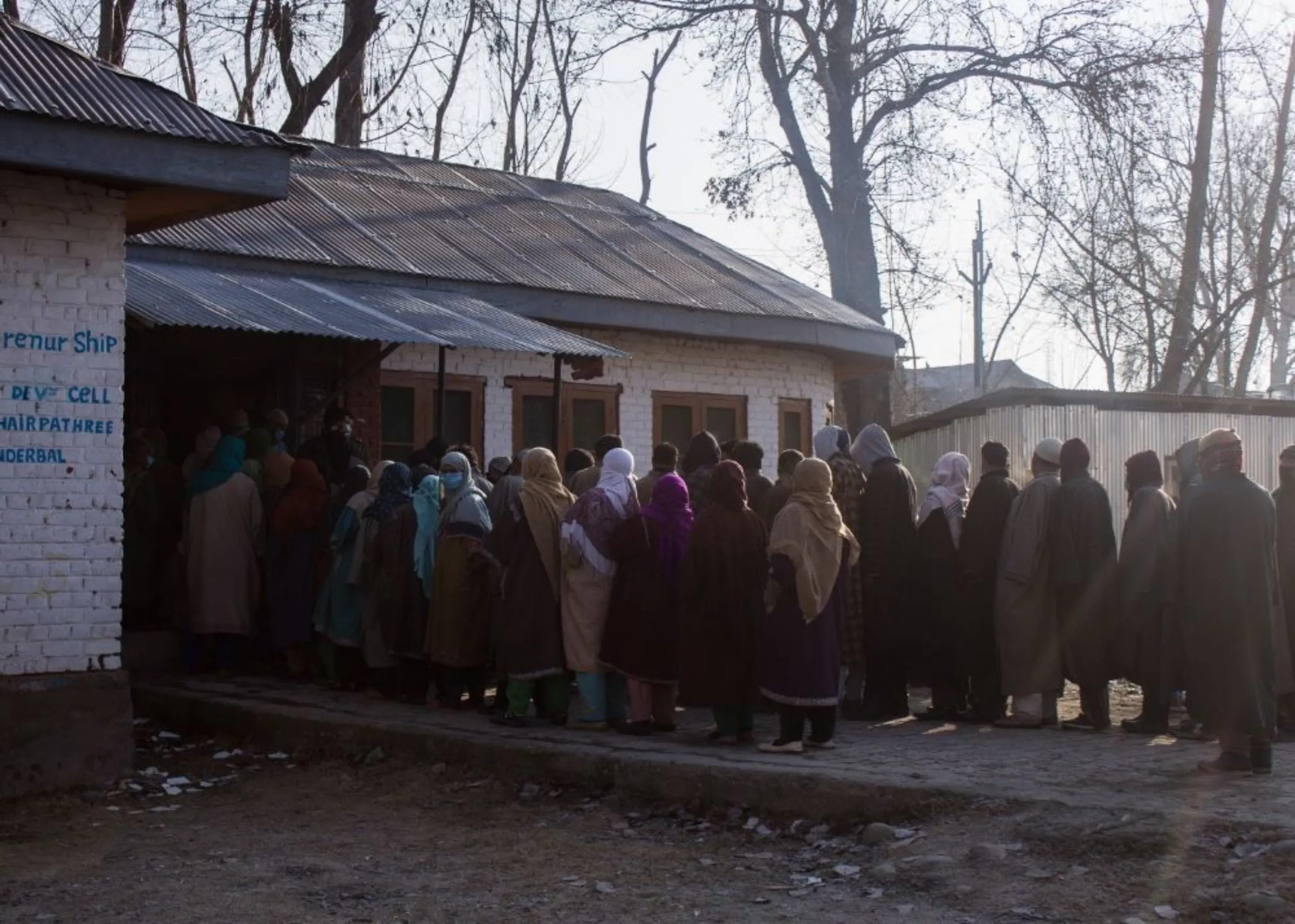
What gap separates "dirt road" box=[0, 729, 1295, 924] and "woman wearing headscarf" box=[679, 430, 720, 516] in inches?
90.4

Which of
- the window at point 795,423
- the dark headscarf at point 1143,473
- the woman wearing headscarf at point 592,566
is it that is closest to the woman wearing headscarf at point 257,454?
the woman wearing headscarf at point 592,566

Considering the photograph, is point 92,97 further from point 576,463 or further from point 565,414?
point 565,414

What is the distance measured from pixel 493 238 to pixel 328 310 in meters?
4.57

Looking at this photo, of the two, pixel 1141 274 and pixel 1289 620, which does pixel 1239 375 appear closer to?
pixel 1141 274

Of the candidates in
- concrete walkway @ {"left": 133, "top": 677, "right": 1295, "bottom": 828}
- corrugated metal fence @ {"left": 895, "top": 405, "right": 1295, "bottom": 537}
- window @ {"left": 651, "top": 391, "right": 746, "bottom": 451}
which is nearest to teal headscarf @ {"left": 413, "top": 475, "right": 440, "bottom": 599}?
concrete walkway @ {"left": 133, "top": 677, "right": 1295, "bottom": 828}

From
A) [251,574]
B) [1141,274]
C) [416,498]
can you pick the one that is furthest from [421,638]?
[1141,274]

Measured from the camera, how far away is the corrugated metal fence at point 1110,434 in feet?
53.5

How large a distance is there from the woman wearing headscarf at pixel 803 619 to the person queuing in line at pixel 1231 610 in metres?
1.75

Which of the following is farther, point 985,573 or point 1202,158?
point 1202,158

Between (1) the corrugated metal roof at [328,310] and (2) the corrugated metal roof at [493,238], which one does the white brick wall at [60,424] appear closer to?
(1) the corrugated metal roof at [328,310]

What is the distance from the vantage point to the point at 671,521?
9234 millimetres

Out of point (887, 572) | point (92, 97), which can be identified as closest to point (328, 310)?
point (92, 97)

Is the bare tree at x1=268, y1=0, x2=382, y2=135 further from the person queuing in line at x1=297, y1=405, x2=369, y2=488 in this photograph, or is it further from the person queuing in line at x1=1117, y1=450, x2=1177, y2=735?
the person queuing in line at x1=1117, y1=450, x2=1177, y2=735

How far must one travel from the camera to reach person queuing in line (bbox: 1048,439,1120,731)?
31.4 ft
